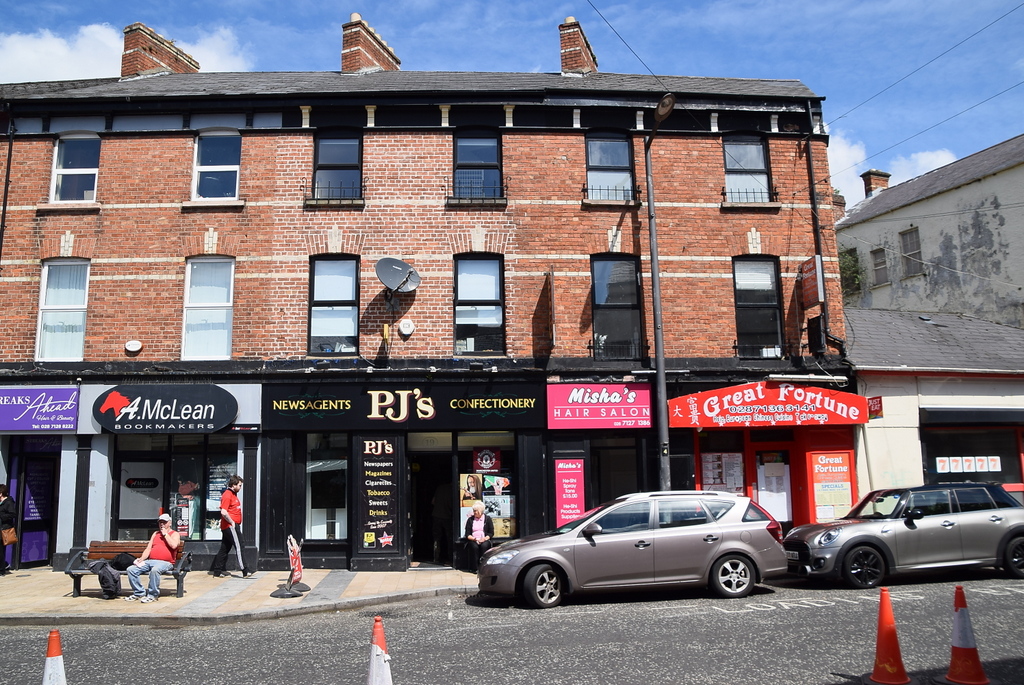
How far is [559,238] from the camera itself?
1498 centimetres

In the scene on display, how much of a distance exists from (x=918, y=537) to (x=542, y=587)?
5.58m

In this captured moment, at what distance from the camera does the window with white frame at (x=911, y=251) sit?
919 inches

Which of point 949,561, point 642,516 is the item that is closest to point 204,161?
point 642,516

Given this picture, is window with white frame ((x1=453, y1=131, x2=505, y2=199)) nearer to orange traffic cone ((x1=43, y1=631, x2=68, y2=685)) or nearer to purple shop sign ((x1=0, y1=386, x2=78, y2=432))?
purple shop sign ((x1=0, y1=386, x2=78, y2=432))

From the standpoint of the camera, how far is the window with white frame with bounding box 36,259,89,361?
14570 millimetres

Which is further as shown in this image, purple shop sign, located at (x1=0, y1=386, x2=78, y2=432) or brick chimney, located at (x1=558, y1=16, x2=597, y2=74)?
brick chimney, located at (x1=558, y1=16, x2=597, y2=74)

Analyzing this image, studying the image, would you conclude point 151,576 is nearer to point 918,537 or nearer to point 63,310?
point 63,310

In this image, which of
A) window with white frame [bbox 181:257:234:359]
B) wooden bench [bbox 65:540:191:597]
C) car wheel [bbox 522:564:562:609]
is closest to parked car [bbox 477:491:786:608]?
car wheel [bbox 522:564:562:609]

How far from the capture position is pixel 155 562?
10961 millimetres

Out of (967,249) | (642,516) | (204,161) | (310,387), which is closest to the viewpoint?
(642,516)

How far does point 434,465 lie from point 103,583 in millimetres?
6055

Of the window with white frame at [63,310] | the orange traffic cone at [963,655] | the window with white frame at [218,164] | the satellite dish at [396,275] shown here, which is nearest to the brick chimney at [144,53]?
the window with white frame at [218,164]

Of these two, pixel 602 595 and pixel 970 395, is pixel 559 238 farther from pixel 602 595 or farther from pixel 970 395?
pixel 970 395

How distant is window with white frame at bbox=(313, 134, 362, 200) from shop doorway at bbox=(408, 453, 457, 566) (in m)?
5.40
